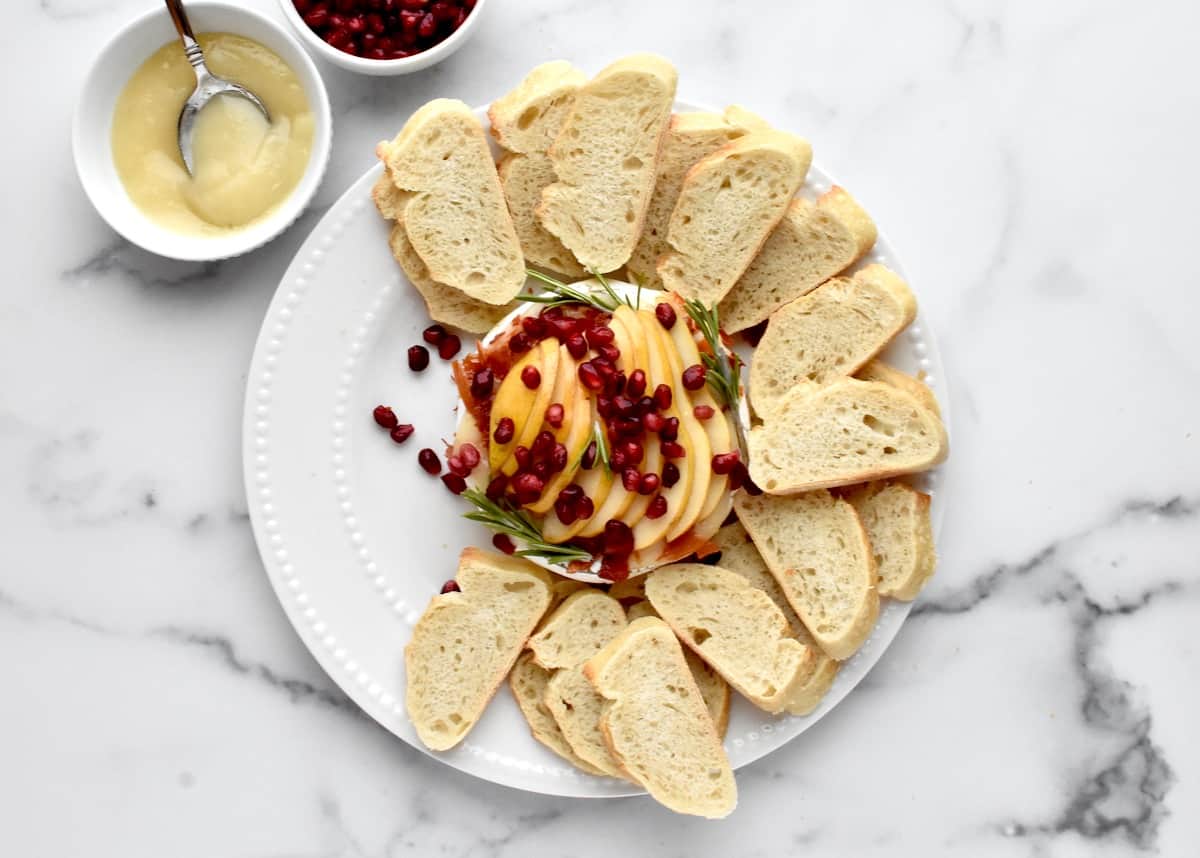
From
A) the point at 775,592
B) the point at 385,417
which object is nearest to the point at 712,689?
the point at 775,592

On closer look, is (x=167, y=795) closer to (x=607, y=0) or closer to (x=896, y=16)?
(x=607, y=0)

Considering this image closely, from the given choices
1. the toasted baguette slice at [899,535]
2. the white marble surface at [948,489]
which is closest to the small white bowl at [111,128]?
the white marble surface at [948,489]

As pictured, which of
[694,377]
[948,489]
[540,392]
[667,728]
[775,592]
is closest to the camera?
[540,392]

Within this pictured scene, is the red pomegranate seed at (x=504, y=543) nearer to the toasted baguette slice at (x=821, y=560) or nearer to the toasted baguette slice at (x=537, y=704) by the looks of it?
the toasted baguette slice at (x=537, y=704)

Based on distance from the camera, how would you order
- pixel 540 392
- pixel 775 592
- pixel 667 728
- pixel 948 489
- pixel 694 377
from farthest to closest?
pixel 948 489
pixel 775 592
pixel 667 728
pixel 694 377
pixel 540 392

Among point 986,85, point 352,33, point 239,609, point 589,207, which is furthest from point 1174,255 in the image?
point 239,609

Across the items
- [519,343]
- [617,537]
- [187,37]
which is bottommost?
[617,537]

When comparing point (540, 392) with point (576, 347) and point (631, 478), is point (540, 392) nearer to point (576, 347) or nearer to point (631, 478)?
point (576, 347)

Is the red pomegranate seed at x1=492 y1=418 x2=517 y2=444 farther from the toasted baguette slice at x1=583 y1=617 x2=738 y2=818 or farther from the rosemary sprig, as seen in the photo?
the toasted baguette slice at x1=583 y1=617 x2=738 y2=818
